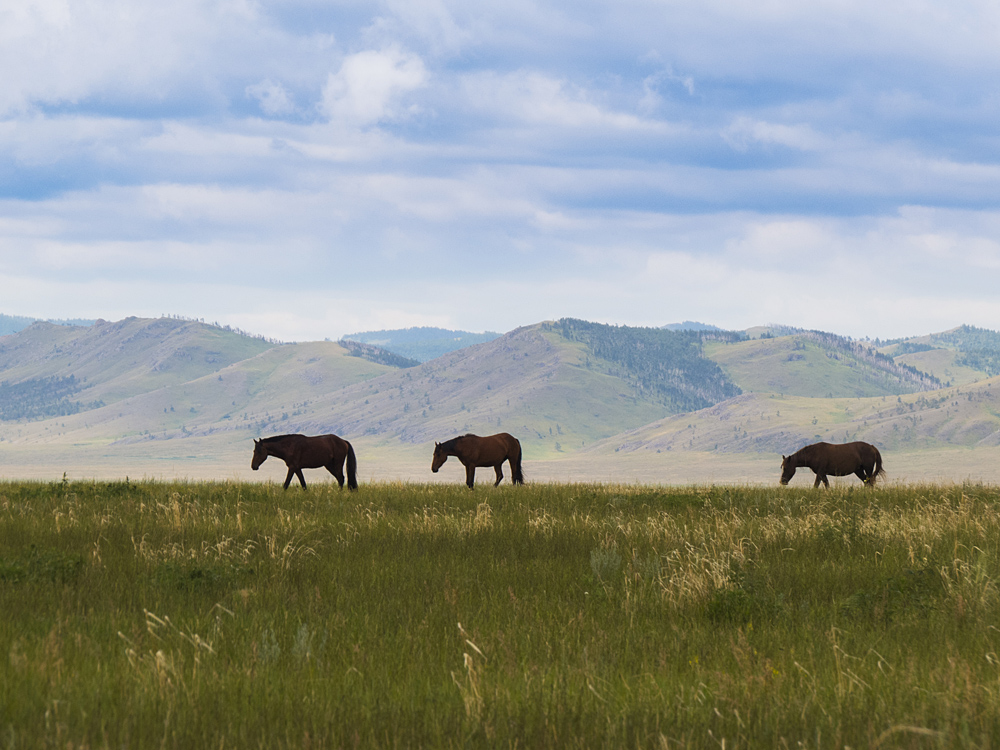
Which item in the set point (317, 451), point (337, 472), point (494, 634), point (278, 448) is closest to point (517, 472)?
point (337, 472)

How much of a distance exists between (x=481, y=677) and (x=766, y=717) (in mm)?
1932

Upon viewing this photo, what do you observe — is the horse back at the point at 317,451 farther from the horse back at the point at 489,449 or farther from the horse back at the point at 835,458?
the horse back at the point at 835,458

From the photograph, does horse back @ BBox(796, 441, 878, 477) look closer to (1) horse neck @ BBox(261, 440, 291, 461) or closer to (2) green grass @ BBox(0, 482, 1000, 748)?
(1) horse neck @ BBox(261, 440, 291, 461)

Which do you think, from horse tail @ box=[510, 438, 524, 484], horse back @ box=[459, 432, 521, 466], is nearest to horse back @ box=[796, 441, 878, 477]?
horse tail @ box=[510, 438, 524, 484]

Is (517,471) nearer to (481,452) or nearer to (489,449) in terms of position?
(489,449)

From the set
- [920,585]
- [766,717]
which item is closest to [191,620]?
[766,717]

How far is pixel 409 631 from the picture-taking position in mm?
7332

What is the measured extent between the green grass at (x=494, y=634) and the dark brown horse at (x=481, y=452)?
1390 cm

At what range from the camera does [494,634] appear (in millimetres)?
7062

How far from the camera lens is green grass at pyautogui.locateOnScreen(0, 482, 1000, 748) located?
17.0 ft

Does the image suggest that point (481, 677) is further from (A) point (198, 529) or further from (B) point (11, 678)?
(A) point (198, 529)

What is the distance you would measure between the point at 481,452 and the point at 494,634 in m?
21.7

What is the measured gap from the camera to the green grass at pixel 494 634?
17.0 feet

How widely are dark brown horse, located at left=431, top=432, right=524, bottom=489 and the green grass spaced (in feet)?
45.6
